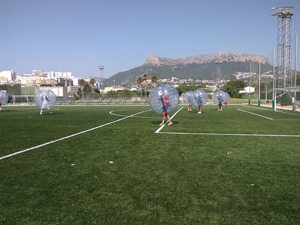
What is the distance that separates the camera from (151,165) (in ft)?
20.5

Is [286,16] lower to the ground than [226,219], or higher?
higher

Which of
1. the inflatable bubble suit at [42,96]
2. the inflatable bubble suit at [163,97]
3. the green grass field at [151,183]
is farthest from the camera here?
the inflatable bubble suit at [42,96]

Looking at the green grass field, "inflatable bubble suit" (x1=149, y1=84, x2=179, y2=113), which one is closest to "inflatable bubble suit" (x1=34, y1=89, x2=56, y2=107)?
"inflatable bubble suit" (x1=149, y1=84, x2=179, y2=113)

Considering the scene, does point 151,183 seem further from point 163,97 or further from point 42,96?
point 42,96

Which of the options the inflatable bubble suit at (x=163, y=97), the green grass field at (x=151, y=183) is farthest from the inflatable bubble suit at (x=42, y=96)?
the green grass field at (x=151, y=183)

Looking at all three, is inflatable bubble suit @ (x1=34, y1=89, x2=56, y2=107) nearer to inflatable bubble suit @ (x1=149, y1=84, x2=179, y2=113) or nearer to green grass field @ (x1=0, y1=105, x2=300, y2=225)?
inflatable bubble suit @ (x1=149, y1=84, x2=179, y2=113)

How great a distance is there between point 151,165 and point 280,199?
117 inches

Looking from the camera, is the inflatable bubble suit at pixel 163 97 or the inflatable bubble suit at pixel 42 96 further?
the inflatable bubble suit at pixel 42 96

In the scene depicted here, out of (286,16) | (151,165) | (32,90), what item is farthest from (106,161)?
(32,90)

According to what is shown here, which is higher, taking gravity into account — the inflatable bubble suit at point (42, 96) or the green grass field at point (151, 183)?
the inflatable bubble suit at point (42, 96)

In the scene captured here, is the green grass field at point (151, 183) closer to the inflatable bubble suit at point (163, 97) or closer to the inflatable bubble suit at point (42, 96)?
the inflatable bubble suit at point (163, 97)

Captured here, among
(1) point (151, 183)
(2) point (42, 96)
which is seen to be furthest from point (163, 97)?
(2) point (42, 96)

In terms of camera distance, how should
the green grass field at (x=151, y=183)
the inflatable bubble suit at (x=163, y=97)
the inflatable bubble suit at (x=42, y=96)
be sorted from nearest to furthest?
the green grass field at (x=151, y=183)
the inflatable bubble suit at (x=163, y=97)
the inflatable bubble suit at (x=42, y=96)

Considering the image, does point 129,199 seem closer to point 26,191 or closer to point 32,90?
point 26,191
